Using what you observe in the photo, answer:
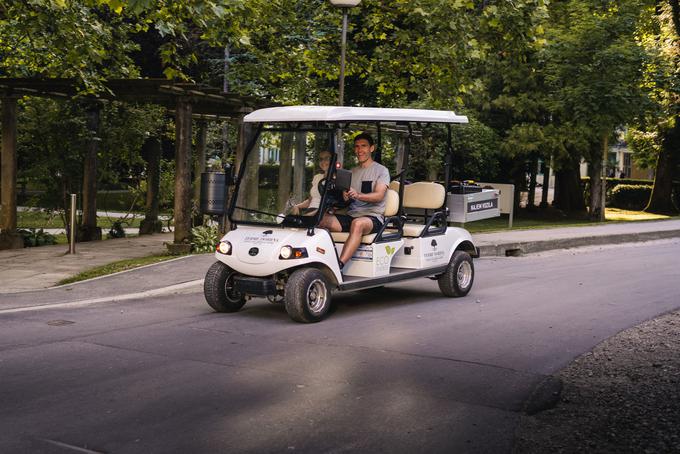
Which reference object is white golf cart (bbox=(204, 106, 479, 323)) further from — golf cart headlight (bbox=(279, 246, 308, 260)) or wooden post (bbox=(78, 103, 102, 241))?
wooden post (bbox=(78, 103, 102, 241))

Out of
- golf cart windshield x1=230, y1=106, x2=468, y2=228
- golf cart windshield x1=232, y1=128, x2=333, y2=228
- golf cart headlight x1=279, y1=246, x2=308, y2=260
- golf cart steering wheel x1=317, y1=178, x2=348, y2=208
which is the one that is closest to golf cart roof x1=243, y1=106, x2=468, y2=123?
golf cart windshield x1=230, y1=106, x2=468, y2=228

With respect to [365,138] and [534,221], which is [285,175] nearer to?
[365,138]

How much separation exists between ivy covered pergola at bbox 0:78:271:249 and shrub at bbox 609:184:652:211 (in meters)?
33.5

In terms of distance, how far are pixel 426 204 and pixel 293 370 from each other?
480cm

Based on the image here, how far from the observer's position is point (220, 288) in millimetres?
10375

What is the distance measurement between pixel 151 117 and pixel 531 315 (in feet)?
39.1

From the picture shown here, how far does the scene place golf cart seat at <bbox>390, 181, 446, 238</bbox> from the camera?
11.8 meters

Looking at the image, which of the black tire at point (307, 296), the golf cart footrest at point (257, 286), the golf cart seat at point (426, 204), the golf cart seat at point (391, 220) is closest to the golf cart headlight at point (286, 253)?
the black tire at point (307, 296)

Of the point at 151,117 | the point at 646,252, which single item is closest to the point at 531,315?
the point at 646,252

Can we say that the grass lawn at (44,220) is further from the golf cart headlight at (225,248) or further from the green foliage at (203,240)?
the golf cart headlight at (225,248)

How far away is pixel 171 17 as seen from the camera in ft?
46.6

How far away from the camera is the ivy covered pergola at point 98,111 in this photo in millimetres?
16156

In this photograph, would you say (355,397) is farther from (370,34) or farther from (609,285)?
(370,34)

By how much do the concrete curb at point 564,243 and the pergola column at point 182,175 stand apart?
597 centimetres
